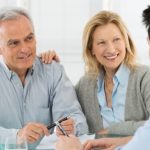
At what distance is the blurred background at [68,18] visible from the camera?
145 inches

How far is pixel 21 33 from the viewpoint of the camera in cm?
219

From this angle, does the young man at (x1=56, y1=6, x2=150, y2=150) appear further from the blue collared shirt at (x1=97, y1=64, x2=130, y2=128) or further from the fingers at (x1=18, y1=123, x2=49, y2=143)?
the blue collared shirt at (x1=97, y1=64, x2=130, y2=128)

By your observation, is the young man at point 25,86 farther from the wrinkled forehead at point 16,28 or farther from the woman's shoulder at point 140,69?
the woman's shoulder at point 140,69

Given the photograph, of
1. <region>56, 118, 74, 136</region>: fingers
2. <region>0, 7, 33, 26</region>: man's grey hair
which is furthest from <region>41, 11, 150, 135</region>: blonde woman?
<region>0, 7, 33, 26</region>: man's grey hair

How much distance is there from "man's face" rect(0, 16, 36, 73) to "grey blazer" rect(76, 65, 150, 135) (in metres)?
0.45

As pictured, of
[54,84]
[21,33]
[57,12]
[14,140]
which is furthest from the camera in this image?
[57,12]

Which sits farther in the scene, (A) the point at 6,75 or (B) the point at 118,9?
(B) the point at 118,9

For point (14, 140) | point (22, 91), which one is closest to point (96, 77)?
point (22, 91)

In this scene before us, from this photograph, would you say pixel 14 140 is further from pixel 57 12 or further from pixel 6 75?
pixel 57 12

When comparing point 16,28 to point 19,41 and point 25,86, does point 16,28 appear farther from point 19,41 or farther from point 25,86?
point 25,86

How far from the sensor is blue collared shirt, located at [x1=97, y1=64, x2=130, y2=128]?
235 cm

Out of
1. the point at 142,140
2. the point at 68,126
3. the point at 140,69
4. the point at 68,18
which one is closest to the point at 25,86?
the point at 68,126

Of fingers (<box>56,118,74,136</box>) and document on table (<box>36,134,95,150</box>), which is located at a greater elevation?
fingers (<box>56,118,74,136</box>)

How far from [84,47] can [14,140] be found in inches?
43.0
